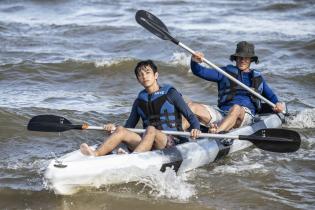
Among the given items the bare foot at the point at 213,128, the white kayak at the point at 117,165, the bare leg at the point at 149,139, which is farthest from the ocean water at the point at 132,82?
the bare foot at the point at 213,128

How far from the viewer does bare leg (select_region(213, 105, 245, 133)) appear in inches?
294

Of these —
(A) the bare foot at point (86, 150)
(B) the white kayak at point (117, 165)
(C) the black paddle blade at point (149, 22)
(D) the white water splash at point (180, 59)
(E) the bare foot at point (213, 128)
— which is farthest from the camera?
(D) the white water splash at point (180, 59)

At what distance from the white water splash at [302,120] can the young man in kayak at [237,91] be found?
27.2 inches

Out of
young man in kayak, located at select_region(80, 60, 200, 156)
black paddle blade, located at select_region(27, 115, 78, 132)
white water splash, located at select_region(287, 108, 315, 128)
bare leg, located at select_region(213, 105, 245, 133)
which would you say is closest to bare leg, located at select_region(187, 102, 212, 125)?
bare leg, located at select_region(213, 105, 245, 133)

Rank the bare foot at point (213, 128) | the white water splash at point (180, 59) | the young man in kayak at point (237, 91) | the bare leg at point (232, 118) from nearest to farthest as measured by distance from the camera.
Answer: the bare foot at point (213, 128) < the bare leg at point (232, 118) < the young man in kayak at point (237, 91) < the white water splash at point (180, 59)

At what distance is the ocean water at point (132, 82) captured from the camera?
251 inches

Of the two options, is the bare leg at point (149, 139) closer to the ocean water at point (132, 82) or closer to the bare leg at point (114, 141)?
the bare leg at point (114, 141)

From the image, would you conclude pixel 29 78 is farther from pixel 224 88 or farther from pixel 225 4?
pixel 225 4

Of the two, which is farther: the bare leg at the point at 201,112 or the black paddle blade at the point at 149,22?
the black paddle blade at the point at 149,22

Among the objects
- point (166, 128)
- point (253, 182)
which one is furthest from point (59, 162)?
point (253, 182)

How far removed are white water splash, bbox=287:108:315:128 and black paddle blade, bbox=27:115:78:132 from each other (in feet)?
10.8

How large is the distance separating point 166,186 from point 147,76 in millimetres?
1036

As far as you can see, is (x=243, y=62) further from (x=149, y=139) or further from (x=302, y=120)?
(x=149, y=139)

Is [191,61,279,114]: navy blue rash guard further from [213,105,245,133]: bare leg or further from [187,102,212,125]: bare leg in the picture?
[187,102,212,125]: bare leg
